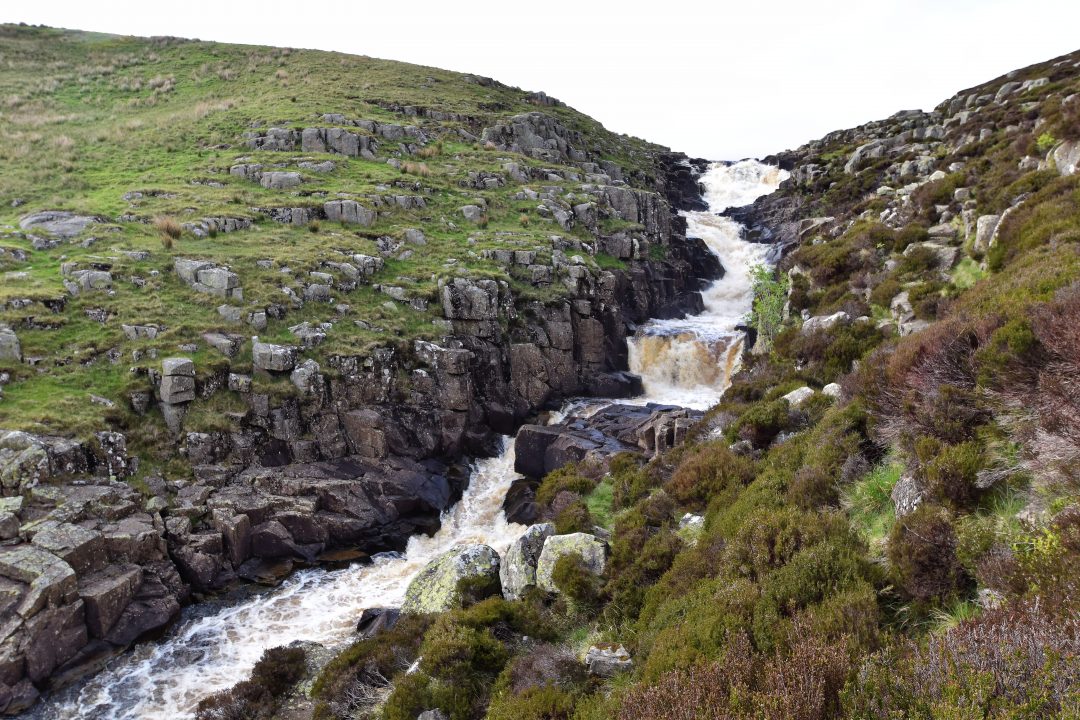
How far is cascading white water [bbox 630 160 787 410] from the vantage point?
33.8 meters

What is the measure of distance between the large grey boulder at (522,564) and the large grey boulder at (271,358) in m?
14.1

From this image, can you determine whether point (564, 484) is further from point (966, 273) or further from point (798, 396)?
point (966, 273)

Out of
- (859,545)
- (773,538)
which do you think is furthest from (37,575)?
(859,545)

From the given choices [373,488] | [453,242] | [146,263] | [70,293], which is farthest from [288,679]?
[453,242]

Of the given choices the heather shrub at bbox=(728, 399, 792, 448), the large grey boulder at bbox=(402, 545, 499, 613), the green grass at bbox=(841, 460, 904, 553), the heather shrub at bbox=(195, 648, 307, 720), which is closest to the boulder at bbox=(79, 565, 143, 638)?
the heather shrub at bbox=(195, 648, 307, 720)

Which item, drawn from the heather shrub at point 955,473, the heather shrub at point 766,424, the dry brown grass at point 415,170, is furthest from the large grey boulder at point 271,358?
the dry brown grass at point 415,170

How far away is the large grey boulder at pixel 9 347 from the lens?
19.5 metres

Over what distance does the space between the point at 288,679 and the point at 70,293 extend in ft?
65.0

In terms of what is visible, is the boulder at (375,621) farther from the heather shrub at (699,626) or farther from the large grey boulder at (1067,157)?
the large grey boulder at (1067,157)

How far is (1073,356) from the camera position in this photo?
241 inches

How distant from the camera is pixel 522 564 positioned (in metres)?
12.8

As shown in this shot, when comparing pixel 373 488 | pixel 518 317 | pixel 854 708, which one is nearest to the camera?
pixel 854 708

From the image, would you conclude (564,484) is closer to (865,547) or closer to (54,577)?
(865,547)

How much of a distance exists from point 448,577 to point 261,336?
15.3 metres
